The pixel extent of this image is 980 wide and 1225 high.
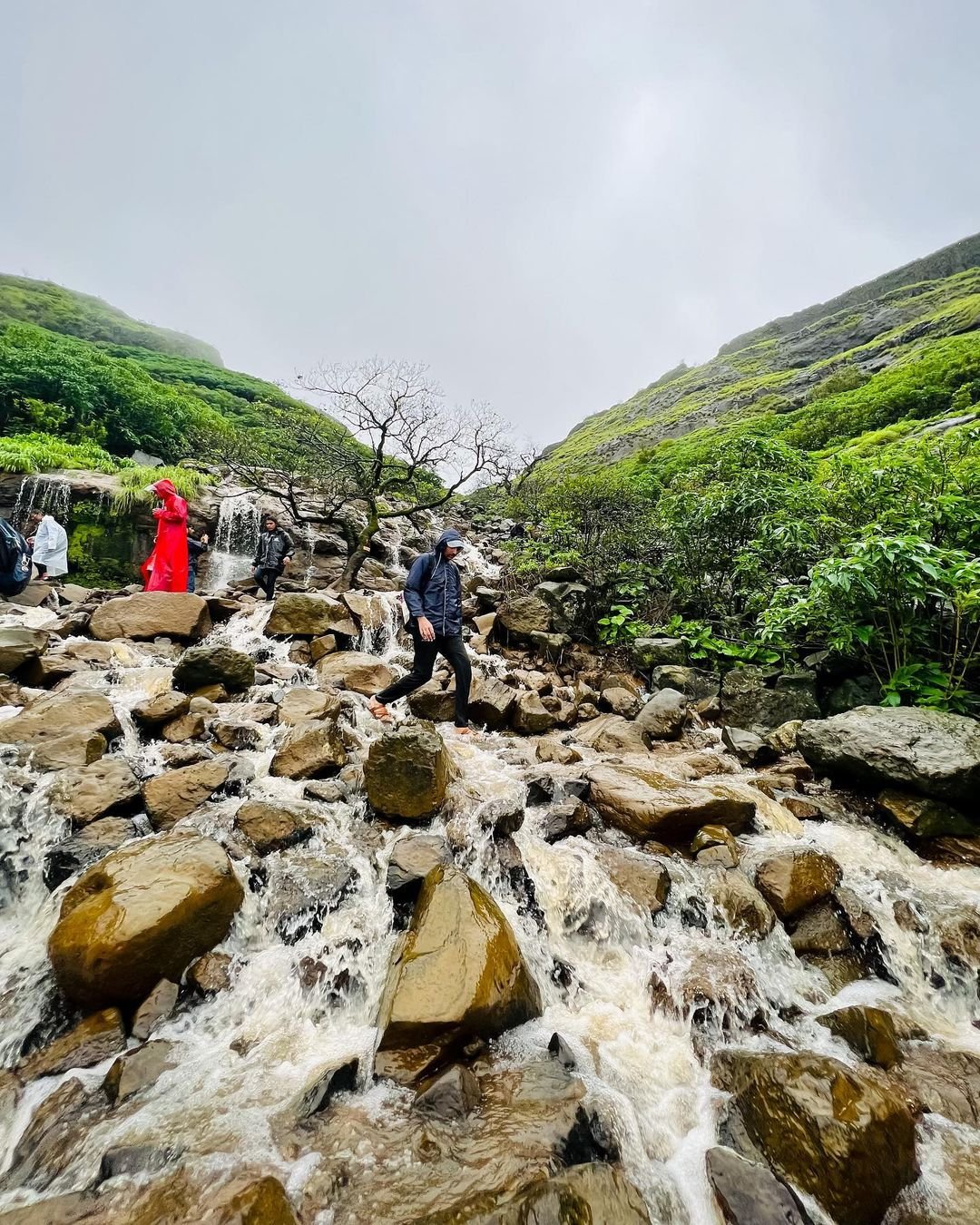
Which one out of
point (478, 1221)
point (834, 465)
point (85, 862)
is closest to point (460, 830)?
point (478, 1221)

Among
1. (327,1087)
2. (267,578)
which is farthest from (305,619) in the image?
(327,1087)

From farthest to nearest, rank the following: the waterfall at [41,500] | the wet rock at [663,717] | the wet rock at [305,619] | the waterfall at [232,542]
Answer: the waterfall at [232,542], the waterfall at [41,500], the wet rock at [305,619], the wet rock at [663,717]

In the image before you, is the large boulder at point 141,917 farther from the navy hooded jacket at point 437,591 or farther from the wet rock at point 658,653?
the wet rock at point 658,653

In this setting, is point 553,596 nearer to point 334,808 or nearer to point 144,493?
point 334,808

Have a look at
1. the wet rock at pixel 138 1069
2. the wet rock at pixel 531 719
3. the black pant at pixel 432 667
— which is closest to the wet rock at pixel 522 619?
the wet rock at pixel 531 719

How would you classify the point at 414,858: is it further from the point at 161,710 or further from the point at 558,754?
the point at 161,710

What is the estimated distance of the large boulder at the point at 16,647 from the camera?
6.41m

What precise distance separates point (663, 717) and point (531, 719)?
1999mm

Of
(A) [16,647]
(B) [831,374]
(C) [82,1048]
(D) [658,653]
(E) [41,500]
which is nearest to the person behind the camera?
(C) [82,1048]

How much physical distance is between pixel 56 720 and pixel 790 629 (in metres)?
10.2

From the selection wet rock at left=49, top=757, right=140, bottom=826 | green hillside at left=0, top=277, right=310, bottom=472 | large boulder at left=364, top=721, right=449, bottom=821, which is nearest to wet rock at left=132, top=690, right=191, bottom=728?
wet rock at left=49, top=757, right=140, bottom=826

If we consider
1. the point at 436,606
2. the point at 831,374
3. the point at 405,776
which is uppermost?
the point at 831,374

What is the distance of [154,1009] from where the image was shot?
308cm

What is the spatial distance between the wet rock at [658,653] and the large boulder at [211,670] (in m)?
6.96
